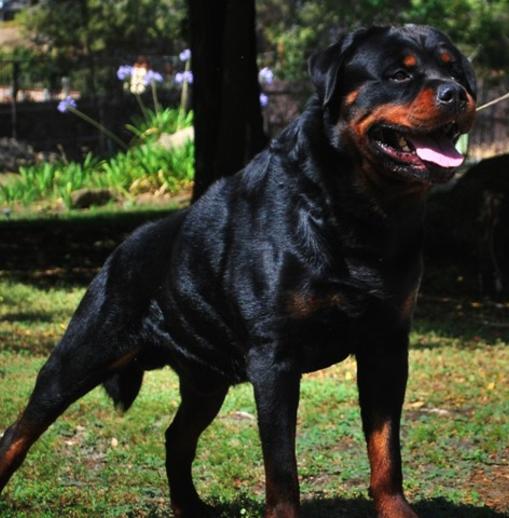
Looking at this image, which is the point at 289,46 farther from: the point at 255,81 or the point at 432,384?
the point at 432,384

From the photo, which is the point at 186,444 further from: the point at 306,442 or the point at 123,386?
the point at 306,442

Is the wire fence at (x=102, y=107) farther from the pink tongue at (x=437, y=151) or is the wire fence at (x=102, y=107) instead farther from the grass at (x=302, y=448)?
the pink tongue at (x=437, y=151)

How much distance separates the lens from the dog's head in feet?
14.0

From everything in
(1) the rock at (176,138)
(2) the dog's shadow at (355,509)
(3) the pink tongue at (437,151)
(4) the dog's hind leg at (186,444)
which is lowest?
(1) the rock at (176,138)

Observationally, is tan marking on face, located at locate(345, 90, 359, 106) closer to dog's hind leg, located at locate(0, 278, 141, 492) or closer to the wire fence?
dog's hind leg, located at locate(0, 278, 141, 492)

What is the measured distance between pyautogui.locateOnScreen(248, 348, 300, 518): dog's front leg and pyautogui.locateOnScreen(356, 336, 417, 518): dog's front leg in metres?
0.35

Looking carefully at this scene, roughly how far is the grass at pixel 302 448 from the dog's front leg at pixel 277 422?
0.92 m

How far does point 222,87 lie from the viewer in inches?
510

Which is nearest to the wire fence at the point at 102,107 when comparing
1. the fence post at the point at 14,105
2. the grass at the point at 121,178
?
the fence post at the point at 14,105

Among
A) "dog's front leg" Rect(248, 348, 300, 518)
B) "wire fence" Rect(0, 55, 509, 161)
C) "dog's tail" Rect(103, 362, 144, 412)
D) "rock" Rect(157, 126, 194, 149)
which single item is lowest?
"wire fence" Rect(0, 55, 509, 161)

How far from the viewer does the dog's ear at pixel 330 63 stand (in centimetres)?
448

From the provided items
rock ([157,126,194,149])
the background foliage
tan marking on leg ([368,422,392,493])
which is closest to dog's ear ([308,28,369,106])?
tan marking on leg ([368,422,392,493])

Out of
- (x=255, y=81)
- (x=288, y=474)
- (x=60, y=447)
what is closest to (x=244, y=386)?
(x=60, y=447)

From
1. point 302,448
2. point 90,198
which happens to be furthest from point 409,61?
point 90,198
